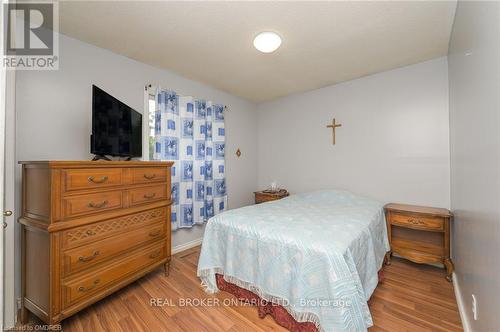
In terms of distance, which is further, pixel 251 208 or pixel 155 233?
pixel 251 208

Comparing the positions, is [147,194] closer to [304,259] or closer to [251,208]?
[251,208]

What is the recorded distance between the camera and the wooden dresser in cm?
147

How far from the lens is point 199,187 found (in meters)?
3.25

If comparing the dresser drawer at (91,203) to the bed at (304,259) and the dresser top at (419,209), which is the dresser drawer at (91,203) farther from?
the dresser top at (419,209)

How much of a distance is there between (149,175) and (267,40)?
175 cm

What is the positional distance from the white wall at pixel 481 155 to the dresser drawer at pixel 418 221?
680 mm

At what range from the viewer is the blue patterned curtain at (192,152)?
2.86 m

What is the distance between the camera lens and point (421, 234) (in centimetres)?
272

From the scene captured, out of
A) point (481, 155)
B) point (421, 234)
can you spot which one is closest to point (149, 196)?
point (481, 155)

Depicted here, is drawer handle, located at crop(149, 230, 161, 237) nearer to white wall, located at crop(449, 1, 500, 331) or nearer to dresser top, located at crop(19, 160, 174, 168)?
dresser top, located at crop(19, 160, 174, 168)

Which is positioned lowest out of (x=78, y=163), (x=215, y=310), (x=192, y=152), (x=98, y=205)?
(x=215, y=310)

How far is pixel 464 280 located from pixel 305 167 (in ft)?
7.71

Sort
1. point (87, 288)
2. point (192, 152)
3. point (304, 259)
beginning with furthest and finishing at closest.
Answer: point (192, 152), point (87, 288), point (304, 259)

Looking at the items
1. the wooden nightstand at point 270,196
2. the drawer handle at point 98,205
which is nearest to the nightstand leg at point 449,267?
the wooden nightstand at point 270,196
